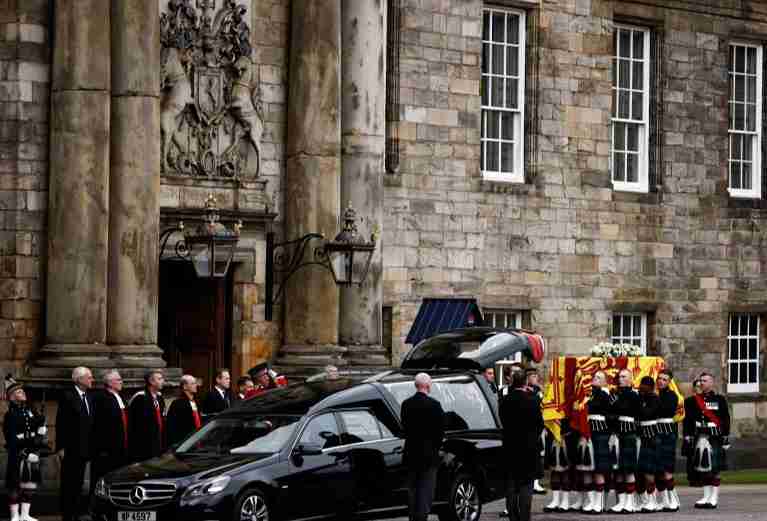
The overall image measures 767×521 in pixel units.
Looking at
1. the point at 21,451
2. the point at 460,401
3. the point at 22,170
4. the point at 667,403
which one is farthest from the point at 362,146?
the point at 21,451

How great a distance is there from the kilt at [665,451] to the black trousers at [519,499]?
415 cm

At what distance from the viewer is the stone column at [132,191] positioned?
90.1 feet

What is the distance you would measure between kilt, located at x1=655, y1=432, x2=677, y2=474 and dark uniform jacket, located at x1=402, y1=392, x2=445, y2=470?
5493 millimetres

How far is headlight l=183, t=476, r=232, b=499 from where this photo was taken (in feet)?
67.3

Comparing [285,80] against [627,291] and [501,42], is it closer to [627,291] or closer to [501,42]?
[501,42]

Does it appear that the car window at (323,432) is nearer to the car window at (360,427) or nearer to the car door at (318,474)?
the car door at (318,474)

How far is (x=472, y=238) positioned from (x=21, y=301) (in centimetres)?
879

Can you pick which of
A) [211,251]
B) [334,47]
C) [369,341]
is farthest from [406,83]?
[211,251]

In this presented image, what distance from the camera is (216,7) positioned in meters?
29.5

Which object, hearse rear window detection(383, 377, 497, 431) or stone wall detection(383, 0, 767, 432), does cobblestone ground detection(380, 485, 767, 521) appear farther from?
stone wall detection(383, 0, 767, 432)

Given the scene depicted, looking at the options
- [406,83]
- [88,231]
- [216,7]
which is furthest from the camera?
[406,83]

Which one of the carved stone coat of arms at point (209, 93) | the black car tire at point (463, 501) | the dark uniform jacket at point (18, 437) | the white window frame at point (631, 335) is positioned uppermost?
the carved stone coat of arms at point (209, 93)

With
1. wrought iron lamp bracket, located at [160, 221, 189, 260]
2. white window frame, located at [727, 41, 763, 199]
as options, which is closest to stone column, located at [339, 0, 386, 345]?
wrought iron lamp bracket, located at [160, 221, 189, 260]

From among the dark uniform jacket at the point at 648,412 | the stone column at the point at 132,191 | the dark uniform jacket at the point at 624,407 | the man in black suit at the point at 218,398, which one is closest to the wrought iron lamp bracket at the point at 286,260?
the stone column at the point at 132,191
